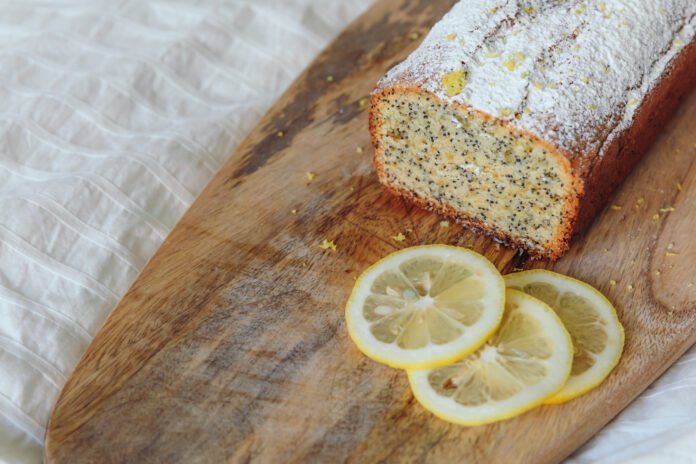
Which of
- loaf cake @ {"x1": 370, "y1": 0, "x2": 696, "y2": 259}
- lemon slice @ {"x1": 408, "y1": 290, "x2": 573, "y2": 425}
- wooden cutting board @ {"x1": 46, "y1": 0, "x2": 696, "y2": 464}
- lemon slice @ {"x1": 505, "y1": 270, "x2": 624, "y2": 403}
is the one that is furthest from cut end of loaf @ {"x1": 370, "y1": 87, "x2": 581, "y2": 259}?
→ lemon slice @ {"x1": 408, "y1": 290, "x2": 573, "y2": 425}

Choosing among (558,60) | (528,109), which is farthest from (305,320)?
(558,60)

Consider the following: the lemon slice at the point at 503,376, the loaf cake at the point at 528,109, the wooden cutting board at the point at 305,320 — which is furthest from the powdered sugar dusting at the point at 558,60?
the lemon slice at the point at 503,376

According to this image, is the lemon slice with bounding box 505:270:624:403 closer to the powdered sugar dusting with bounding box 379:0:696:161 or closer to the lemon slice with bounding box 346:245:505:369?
the lemon slice with bounding box 346:245:505:369

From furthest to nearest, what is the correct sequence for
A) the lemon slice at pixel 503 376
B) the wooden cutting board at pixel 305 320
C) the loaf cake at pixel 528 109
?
the loaf cake at pixel 528 109 < the wooden cutting board at pixel 305 320 < the lemon slice at pixel 503 376

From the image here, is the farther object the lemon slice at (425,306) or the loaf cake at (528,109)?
the loaf cake at (528,109)

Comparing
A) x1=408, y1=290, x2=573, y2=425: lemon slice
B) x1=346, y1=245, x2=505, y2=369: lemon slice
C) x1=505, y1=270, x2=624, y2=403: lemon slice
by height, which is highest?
x1=346, y1=245, x2=505, y2=369: lemon slice

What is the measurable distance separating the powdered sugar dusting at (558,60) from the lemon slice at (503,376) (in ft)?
2.18

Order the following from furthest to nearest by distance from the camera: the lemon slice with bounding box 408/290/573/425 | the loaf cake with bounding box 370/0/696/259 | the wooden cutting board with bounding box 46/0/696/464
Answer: the loaf cake with bounding box 370/0/696/259 < the wooden cutting board with bounding box 46/0/696/464 < the lemon slice with bounding box 408/290/573/425

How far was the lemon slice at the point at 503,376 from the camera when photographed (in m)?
2.66

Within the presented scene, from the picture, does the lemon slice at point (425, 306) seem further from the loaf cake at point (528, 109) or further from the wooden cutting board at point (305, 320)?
the loaf cake at point (528, 109)

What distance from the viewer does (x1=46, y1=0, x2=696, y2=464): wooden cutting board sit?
2.77 meters

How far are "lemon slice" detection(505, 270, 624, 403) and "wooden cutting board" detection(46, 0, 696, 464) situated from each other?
67 millimetres

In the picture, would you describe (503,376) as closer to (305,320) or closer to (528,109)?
(305,320)

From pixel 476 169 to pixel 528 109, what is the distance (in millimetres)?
311
